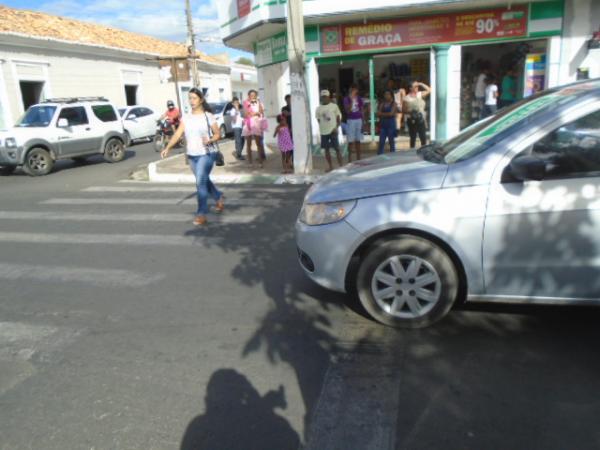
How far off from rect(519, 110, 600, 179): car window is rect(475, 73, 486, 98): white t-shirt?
35.1 ft

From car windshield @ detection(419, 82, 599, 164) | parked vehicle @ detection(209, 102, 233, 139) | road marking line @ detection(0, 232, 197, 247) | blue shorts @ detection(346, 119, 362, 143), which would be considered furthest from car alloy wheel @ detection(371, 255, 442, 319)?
parked vehicle @ detection(209, 102, 233, 139)

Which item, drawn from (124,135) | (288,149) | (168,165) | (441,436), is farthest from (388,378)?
(124,135)

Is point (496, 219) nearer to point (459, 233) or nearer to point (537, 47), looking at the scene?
point (459, 233)

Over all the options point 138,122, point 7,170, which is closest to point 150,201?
point 7,170

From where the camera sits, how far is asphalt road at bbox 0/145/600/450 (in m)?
2.67

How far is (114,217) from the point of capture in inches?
313

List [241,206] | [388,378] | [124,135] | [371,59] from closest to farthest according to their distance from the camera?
[388,378]
[241,206]
[371,59]
[124,135]

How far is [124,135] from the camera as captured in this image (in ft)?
52.9

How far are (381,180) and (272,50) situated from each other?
11.9m

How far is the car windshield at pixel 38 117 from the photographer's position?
13.7 metres

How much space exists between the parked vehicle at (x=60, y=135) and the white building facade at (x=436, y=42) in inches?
184

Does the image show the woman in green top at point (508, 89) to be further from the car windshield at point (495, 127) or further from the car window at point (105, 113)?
the car window at point (105, 113)

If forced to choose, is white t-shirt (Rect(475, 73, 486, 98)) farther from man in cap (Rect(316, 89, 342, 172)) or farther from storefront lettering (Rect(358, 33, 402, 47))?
man in cap (Rect(316, 89, 342, 172))

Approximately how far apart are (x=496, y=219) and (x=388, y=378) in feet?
4.16
